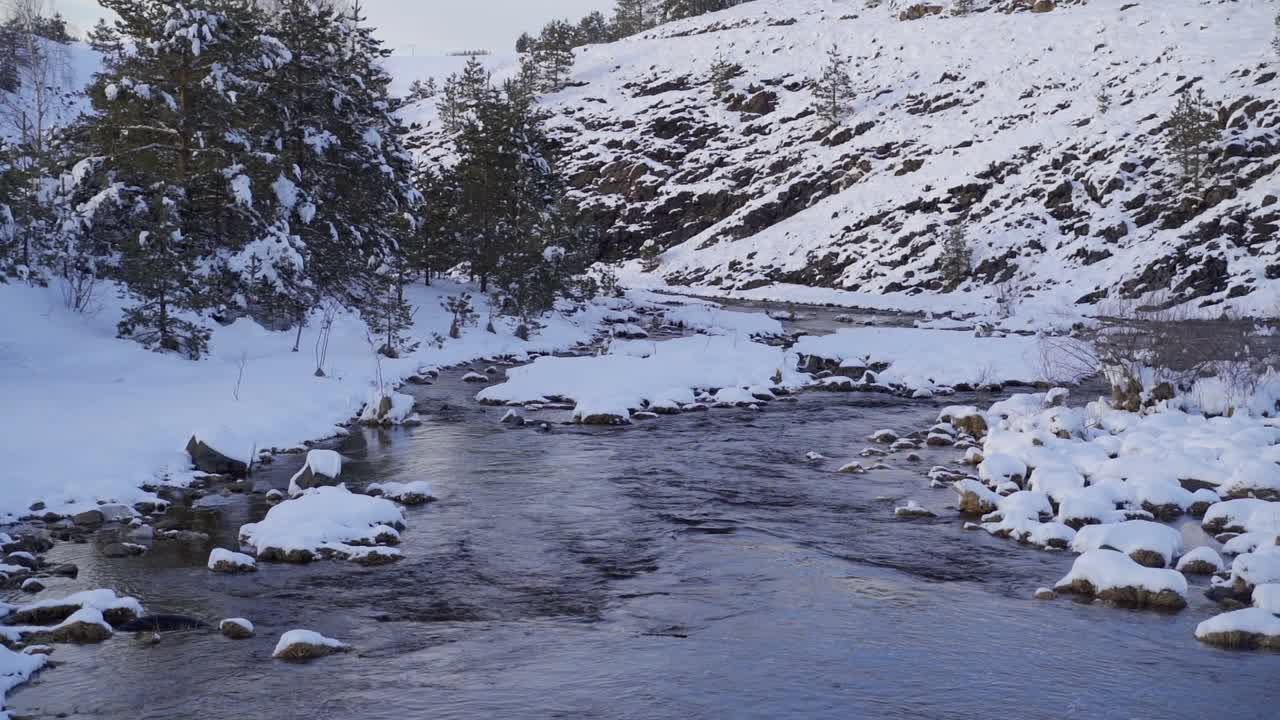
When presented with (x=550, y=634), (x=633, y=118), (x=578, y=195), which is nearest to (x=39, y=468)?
(x=550, y=634)

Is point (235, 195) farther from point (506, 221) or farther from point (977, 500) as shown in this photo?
point (977, 500)

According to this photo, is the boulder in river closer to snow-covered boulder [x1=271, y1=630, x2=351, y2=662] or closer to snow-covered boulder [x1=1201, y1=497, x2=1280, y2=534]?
snow-covered boulder [x1=271, y1=630, x2=351, y2=662]

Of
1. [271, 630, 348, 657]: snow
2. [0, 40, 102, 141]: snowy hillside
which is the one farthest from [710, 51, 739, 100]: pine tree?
[271, 630, 348, 657]: snow

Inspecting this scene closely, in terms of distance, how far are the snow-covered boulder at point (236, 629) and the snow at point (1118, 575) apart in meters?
7.64

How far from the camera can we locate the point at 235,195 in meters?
24.3

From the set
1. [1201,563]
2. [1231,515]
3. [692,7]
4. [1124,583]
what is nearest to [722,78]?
[692,7]

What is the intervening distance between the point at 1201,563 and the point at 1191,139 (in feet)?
142

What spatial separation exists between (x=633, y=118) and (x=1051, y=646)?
291 ft

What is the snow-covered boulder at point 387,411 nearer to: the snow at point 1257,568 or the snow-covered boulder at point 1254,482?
the snow-covered boulder at point 1254,482

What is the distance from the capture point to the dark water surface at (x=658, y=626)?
6996 millimetres

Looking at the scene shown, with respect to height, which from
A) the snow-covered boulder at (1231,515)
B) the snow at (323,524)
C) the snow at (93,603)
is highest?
the snow-covered boulder at (1231,515)

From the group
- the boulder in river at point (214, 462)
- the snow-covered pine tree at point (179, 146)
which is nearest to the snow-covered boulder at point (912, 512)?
the boulder in river at point (214, 462)

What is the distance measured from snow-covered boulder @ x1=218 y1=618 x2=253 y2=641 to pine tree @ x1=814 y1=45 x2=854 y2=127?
74027 mm

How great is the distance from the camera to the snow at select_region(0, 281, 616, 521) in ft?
41.5
